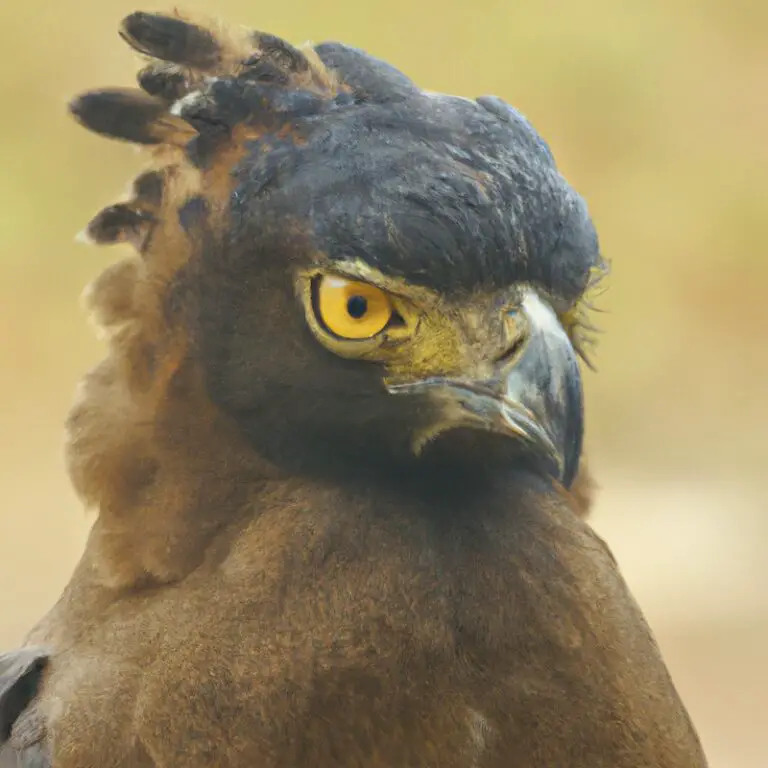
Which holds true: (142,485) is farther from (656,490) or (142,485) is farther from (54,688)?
(656,490)

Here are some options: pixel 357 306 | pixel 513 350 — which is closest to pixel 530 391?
pixel 513 350

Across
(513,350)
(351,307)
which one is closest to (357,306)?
(351,307)

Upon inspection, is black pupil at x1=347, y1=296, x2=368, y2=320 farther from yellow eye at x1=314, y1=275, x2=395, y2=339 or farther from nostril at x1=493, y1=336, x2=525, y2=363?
nostril at x1=493, y1=336, x2=525, y2=363

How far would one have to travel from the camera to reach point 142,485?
1.86m

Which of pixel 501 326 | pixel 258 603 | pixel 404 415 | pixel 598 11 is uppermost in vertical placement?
pixel 598 11

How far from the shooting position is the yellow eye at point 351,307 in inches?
61.4

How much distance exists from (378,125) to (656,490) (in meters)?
4.65

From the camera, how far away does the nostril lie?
5.13 feet

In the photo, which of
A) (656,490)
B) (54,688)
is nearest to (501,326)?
(54,688)

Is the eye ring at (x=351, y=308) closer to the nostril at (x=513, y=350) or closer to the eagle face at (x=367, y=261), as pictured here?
the eagle face at (x=367, y=261)

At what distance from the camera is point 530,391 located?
1.56 m

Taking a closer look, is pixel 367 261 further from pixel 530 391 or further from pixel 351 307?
pixel 530 391

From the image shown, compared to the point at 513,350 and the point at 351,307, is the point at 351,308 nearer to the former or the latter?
the point at 351,307

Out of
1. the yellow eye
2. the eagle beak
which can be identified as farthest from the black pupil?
the eagle beak
